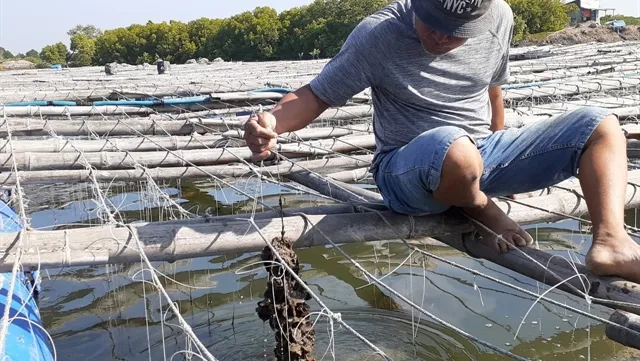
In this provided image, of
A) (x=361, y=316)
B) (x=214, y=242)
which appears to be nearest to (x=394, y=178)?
(x=214, y=242)

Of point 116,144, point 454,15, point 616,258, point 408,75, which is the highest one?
point 454,15

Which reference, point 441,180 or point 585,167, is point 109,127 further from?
point 585,167

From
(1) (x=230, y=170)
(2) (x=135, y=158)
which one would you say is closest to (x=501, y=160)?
(1) (x=230, y=170)

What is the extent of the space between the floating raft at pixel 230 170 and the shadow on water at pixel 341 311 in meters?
0.44

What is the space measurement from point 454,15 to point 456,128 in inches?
14.2

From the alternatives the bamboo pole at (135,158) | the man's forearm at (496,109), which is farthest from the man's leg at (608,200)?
the bamboo pole at (135,158)

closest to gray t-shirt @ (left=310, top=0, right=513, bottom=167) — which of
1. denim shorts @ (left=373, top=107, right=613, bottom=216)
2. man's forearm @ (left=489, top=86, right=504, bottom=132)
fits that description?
denim shorts @ (left=373, top=107, right=613, bottom=216)

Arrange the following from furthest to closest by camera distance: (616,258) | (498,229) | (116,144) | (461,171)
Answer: (116,144) < (498,229) < (461,171) < (616,258)

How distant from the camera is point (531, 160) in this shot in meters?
2.23

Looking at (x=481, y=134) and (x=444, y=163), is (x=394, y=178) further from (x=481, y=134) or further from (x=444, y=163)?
(x=481, y=134)

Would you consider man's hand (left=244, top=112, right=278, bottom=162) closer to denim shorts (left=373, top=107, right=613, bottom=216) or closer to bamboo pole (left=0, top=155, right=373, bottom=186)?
denim shorts (left=373, top=107, right=613, bottom=216)

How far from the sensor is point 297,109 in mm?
2338

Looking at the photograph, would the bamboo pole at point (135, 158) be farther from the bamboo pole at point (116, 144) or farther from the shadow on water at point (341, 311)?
the shadow on water at point (341, 311)

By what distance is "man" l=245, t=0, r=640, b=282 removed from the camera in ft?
6.57
